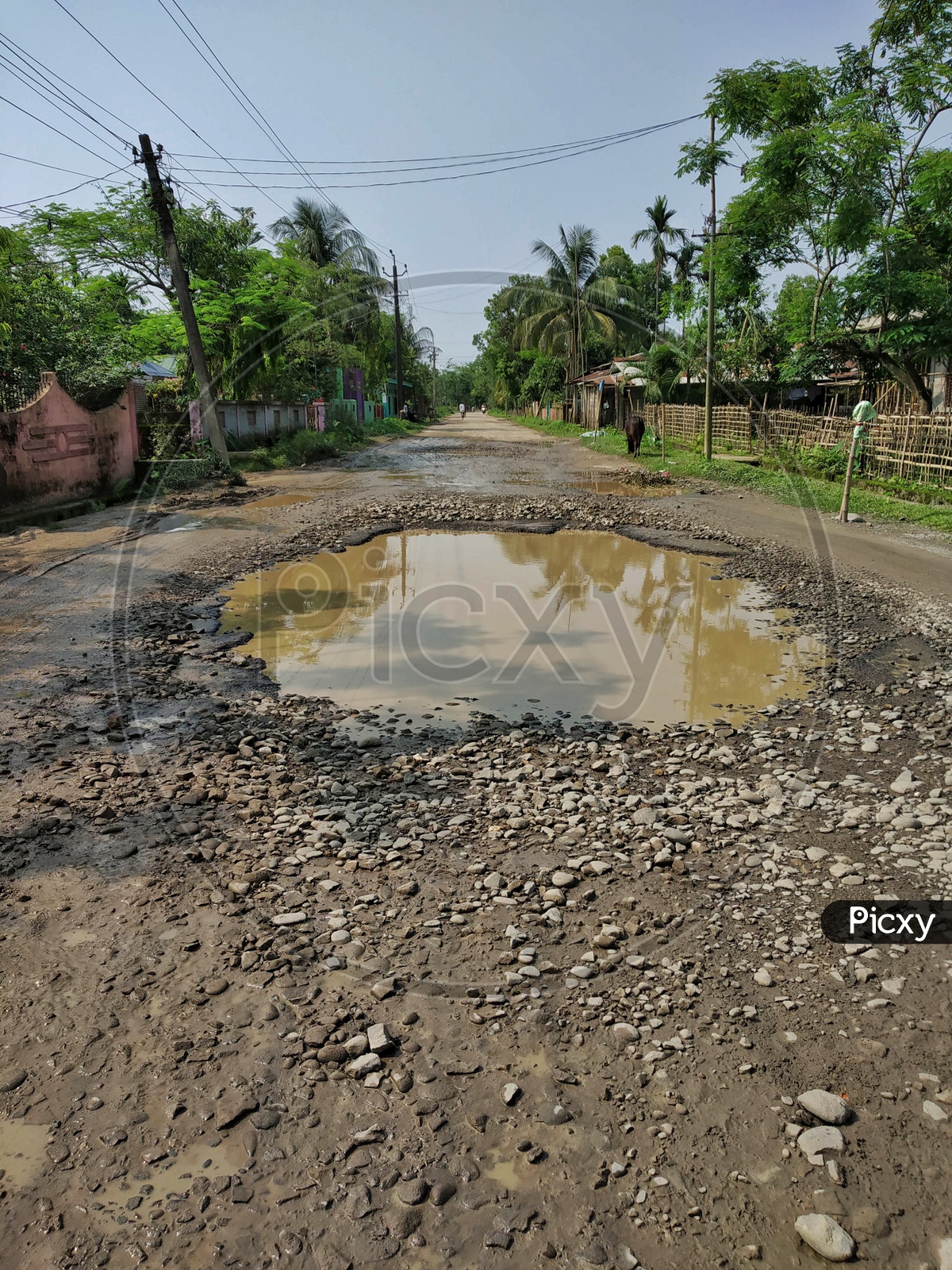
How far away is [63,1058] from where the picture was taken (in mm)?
2496

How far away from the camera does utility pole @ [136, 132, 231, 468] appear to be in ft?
49.8

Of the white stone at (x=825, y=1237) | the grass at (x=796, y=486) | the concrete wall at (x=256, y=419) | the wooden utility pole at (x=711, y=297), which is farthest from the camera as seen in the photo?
the concrete wall at (x=256, y=419)

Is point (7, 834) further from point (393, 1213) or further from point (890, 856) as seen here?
point (890, 856)

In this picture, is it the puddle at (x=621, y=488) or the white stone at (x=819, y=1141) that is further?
the puddle at (x=621, y=488)

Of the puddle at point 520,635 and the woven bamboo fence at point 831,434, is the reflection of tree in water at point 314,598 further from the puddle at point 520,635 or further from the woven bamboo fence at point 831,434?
the woven bamboo fence at point 831,434

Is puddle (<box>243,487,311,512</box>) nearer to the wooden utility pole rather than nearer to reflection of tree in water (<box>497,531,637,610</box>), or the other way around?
reflection of tree in water (<box>497,531,637,610</box>)

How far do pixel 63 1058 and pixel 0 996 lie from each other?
0.43 metres

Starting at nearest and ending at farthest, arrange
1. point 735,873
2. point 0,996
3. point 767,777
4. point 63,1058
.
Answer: point 63,1058 < point 0,996 < point 735,873 < point 767,777

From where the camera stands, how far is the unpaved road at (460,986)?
2.04 meters

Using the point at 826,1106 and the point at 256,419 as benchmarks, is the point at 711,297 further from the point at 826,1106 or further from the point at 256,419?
the point at 826,1106

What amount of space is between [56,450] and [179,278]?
5354 mm

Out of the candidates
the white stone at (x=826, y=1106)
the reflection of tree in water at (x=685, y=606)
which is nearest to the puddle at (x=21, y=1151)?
the white stone at (x=826, y=1106)

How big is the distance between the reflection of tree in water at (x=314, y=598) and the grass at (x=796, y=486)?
7827mm

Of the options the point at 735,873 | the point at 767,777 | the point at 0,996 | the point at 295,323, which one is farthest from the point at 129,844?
the point at 295,323
